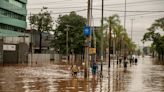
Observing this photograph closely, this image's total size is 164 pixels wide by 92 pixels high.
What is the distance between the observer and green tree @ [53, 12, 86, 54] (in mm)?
95250

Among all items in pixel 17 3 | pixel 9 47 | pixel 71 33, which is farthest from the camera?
pixel 17 3

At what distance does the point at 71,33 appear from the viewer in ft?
316

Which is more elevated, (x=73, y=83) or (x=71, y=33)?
(x=71, y=33)

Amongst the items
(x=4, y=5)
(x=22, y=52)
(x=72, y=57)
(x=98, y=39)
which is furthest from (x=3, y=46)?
(x=98, y=39)

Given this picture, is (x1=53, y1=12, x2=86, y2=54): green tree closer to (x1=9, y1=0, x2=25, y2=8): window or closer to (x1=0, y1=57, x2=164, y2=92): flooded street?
(x1=9, y1=0, x2=25, y2=8): window

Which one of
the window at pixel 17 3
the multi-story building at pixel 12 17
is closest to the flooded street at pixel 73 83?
the multi-story building at pixel 12 17

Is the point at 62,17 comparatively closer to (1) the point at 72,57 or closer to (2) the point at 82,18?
(2) the point at 82,18

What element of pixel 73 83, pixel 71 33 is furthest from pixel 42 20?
pixel 73 83

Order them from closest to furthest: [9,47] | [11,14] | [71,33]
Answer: [9,47] < [71,33] < [11,14]

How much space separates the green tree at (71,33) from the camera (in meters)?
95.2

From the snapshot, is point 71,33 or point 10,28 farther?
point 10,28

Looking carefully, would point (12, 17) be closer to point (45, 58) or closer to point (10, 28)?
point (10, 28)

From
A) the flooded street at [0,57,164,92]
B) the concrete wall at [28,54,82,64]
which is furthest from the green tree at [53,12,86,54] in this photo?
the flooded street at [0,57,164,92]

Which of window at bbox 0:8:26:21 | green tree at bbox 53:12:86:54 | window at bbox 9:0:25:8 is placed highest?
window at bbox 9:0:25:8
